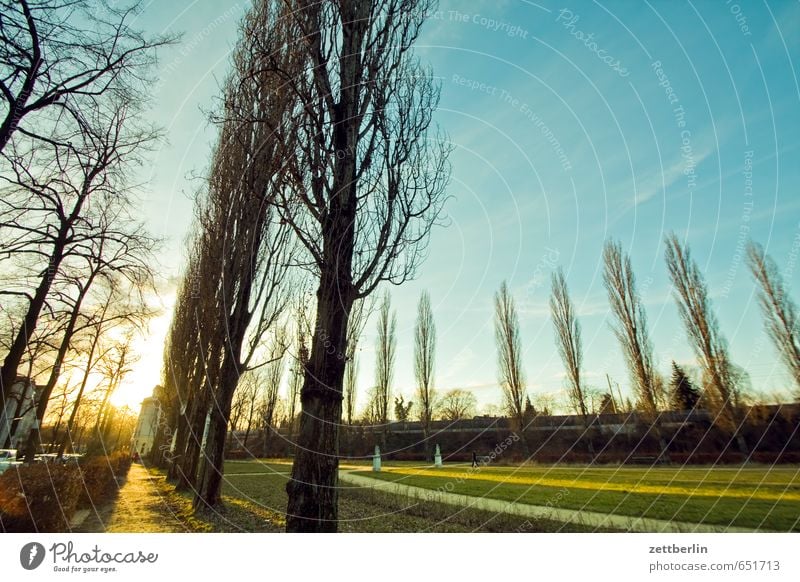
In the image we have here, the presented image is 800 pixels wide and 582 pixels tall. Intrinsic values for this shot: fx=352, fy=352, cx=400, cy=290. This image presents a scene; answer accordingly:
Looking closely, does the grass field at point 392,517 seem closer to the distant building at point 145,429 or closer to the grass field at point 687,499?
the grass field at point 687,499

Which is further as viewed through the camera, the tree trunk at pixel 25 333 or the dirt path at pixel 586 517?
the tree trunk at pixel 25 333

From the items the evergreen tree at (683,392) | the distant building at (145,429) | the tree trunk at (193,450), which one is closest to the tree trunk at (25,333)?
the tree trunk at (193,450)

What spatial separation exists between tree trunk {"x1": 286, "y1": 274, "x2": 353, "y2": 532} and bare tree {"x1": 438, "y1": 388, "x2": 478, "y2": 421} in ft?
105

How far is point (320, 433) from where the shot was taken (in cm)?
303

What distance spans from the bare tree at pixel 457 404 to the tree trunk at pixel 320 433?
3205cm

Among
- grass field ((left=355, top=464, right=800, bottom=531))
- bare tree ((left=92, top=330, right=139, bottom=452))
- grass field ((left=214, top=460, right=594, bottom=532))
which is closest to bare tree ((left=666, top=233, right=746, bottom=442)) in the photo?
grass field ((left=355, top=464, right=800, bottom=531))

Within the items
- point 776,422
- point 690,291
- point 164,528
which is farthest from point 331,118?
point 776,422

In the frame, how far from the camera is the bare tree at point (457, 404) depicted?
34372 mm
